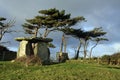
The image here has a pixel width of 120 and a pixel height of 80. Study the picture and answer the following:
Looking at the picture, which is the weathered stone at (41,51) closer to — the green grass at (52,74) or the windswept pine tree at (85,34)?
the green grass at (52,74)

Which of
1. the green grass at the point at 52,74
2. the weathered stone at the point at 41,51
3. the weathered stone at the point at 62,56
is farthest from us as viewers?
the weathered stone at the point at 62,56

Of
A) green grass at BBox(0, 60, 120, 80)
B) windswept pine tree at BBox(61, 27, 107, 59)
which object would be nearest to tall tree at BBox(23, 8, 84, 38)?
windswept pine tree at BBox(61, 27, 107, 59)

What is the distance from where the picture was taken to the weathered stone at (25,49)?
1342 inches

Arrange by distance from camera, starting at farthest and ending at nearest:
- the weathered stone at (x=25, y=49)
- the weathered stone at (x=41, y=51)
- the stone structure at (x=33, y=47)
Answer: the weathered stone at (x=41, y=51) < the stone structure at (x=33, y=47) < the weathered stone at (x=25, y=49)

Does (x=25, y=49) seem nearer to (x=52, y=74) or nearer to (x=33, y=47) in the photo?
(x=33, y=47)

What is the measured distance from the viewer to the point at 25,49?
34.2 m

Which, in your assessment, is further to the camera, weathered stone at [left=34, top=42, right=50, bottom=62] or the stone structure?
weathered stone at [left=34, top=42, right=50, bottom=62]

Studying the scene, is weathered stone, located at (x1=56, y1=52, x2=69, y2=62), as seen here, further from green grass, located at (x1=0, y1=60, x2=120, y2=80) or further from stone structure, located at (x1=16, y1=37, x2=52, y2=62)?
green grass, located at (x1=0, y1=60, x2=120, y2=80)

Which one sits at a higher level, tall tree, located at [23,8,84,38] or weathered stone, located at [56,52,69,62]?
tall tree, located at [23,8,84,38]

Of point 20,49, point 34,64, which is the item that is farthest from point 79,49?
point 34,64

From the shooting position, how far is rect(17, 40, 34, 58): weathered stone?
34094 millimetres

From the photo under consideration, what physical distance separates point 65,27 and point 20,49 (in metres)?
15.7

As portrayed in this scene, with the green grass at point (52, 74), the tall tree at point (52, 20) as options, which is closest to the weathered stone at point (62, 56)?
the tall tree at point (52, 20)

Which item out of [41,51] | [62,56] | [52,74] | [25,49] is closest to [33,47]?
[41,51]
